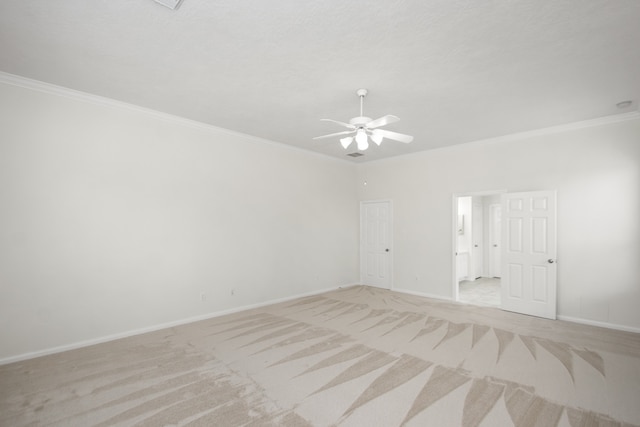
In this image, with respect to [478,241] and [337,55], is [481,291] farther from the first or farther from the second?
[337,55]

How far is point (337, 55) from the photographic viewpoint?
9.18 ft

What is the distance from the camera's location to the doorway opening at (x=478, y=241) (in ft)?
25.7

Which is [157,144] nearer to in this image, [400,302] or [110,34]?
[110,34]

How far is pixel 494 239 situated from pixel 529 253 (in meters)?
3.55

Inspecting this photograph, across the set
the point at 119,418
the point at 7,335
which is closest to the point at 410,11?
the point at 119,418

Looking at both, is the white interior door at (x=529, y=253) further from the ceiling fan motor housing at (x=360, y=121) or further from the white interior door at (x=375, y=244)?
the ceiling fan motor housing at (x=360, y=121)

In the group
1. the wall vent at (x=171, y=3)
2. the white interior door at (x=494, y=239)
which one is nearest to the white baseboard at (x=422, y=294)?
the white interior door at (x=494, y=239)

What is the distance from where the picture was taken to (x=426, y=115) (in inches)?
169

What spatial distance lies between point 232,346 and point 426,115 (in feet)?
13.0

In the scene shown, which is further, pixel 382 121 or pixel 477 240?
pixel 477 240

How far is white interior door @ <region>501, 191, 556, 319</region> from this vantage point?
478 cm

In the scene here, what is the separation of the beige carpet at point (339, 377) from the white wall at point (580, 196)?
0.54 meters

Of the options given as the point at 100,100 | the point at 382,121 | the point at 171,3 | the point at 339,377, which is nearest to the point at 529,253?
the point at 382,121

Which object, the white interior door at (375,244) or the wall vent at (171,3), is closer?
the wall vent at (171,3)
